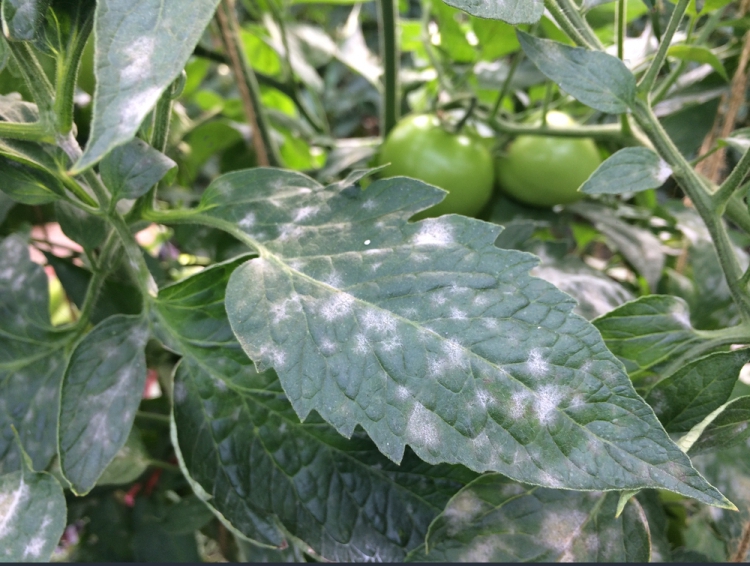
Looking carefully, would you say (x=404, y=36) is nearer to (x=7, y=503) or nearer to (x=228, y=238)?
(x=228, y=238)

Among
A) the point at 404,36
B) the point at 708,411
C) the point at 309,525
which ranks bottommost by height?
the point at 309,525

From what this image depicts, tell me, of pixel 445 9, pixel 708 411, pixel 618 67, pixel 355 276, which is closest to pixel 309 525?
pixel 355 276

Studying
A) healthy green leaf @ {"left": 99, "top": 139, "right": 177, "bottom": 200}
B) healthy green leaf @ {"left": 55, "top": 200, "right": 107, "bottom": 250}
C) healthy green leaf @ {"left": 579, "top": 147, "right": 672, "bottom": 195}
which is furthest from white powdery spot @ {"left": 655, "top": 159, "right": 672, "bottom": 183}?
healthy green leaf @ {"left": 55, "top": 200, "right": 107, "bottom": 250}

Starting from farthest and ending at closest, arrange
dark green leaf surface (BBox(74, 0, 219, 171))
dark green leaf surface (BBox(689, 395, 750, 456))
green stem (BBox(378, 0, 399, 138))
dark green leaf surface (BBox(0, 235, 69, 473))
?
1. green stem (BBox(378, 0, 399, 138))
2. dark green leaf surface (BBox(0, 235, 69, 473))
3. dark green leaf surface (BBox(689, 395, 750, 456))
4. dark green leaf surface (BBox(74, 0, 219, 171))

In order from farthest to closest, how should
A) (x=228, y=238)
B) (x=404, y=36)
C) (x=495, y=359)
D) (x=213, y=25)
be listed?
1. (x=404, y=36)
2. (x=213, y=25)
3. (x=228, y=238)
4. (x=495, y=359)

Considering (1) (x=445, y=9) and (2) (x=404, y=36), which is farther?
(2) (x=404, y=36)

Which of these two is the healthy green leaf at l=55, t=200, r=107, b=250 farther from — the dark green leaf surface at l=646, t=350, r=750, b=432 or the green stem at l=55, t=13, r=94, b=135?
the dark green leaf surface at l=646, t=350, r=750, b=432

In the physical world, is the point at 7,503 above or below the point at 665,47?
below
